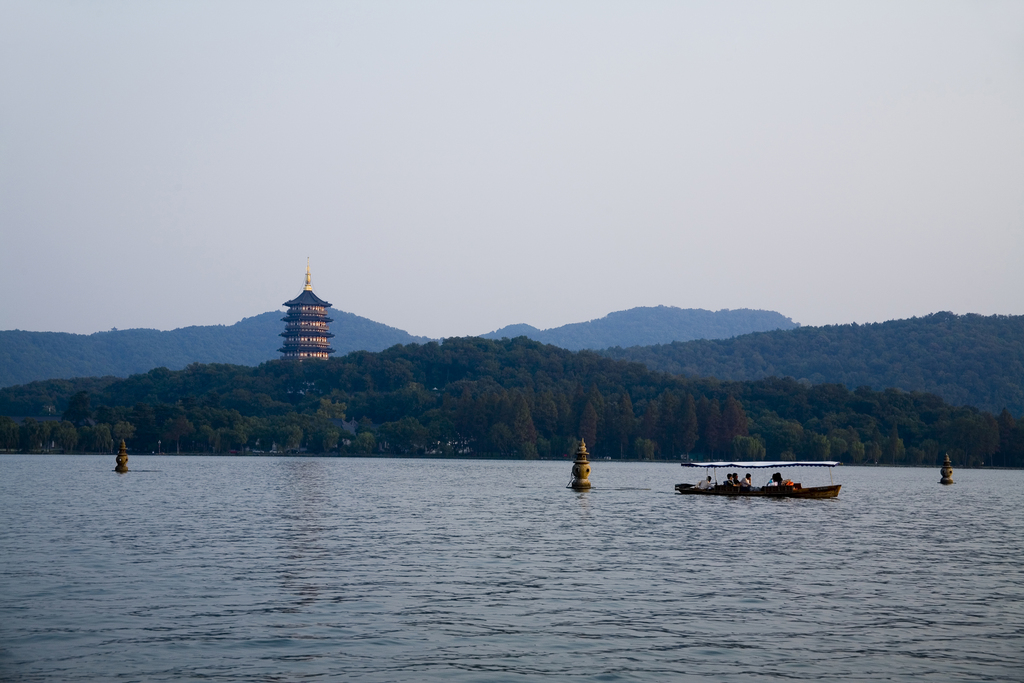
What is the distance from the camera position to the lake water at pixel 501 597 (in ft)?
74.5

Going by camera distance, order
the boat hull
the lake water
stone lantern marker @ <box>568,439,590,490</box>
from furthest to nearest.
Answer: stone lantern marker @ <box>568,439,590,490</box>, the boat hull, the lake water

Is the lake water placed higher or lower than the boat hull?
lower

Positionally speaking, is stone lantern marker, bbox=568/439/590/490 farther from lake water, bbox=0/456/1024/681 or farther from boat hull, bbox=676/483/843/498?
lake water, bbox=0/456/1024/681

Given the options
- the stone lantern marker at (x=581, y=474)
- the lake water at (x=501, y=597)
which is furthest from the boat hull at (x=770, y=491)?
the lake water at (x=501, y=597)

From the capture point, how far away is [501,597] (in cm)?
3106

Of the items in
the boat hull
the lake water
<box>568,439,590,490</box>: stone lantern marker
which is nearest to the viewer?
the lake water

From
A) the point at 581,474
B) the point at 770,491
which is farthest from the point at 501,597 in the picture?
the point at 581,474

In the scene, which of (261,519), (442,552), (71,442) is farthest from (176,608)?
(71,442)

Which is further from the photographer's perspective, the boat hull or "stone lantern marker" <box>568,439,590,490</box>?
"stone lantern marker" <box>568,439,590,490</box>

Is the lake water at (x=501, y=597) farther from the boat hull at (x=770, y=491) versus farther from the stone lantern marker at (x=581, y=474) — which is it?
the stone lantern marker at (x=581, y=474)

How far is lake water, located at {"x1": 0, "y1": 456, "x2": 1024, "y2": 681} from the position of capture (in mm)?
22703

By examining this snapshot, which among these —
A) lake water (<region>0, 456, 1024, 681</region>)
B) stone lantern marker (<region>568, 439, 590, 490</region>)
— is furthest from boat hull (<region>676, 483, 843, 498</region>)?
lake water (<region>0, 456, 1024, 681</region>)

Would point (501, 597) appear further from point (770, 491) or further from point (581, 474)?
point (581, 474)

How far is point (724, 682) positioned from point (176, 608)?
47.1 ft
